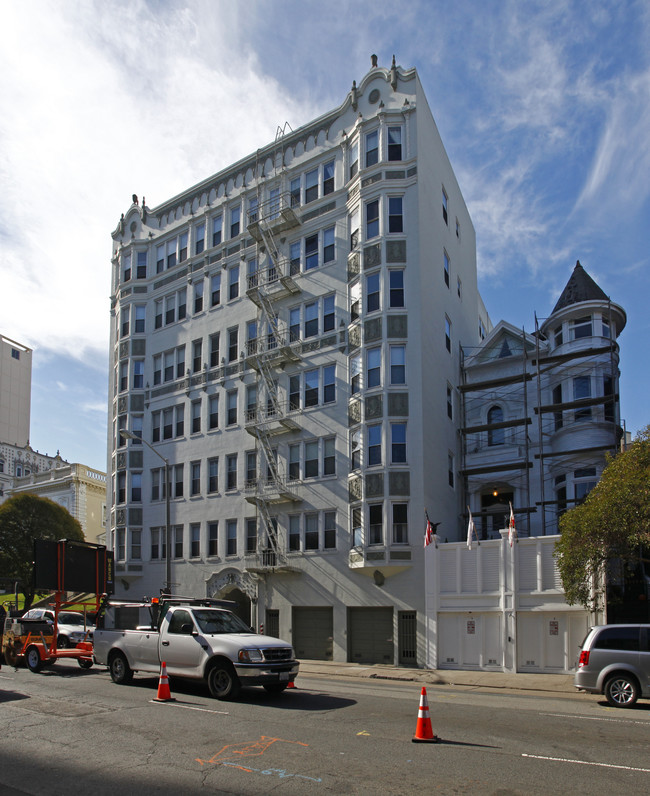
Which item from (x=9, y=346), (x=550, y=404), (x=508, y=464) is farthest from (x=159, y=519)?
(x=9, y=346)

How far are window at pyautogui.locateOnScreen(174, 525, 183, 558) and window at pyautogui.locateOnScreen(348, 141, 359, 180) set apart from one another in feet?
64.0

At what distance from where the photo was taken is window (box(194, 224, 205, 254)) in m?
41.3

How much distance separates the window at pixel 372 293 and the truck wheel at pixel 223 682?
19.3 m

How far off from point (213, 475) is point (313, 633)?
10044mm

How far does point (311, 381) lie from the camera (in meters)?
34.1

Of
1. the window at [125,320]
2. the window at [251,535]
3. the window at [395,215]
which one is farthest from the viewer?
the window at [125,320]

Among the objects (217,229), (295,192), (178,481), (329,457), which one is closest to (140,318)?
(217,229)

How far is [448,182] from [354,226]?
7.65 metres

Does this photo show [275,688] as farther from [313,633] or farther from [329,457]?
[329,457]

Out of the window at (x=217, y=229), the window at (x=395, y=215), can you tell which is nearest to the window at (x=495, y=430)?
the window at (x=395, y=215)

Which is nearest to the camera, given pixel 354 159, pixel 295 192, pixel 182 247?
pixel 354 159

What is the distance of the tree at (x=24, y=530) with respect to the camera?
48.4m

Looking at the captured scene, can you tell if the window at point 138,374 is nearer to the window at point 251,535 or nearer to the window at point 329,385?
the window at point 251,535

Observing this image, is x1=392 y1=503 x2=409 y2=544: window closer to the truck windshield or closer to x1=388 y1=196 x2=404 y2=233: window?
x1=388 y1=196 x2=404 y2=233: window
